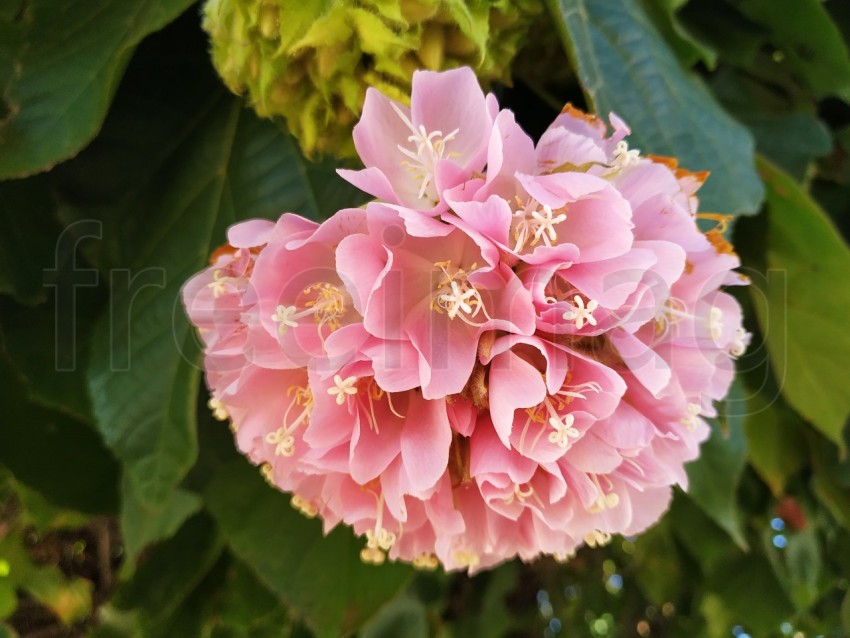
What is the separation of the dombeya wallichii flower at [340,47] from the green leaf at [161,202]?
0.27ft

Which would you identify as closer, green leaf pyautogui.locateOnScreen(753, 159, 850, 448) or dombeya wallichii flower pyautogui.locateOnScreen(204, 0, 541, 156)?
dombeya wallichii flower pyautogui.locateOnScreen(204, 0, 541, 156)

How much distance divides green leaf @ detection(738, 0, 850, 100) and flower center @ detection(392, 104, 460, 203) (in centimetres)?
27

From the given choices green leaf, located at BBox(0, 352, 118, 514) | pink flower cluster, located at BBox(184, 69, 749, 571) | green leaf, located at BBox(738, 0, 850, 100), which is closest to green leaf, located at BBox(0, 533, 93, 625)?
green leaf, located at BBox(0, 352, 118, 514)

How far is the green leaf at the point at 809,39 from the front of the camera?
1.22 ft

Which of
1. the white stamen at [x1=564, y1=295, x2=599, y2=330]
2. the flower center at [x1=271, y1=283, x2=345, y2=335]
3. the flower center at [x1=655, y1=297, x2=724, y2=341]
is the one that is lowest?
the flower center at [x1=271, y1=283, x2=345, y2=335]

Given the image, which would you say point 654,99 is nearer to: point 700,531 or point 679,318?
point 679,318

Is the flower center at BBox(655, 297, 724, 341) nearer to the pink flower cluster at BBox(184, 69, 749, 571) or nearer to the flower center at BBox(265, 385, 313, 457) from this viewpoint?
the pink flower cluster at BBox(184, 69, 749, 571)

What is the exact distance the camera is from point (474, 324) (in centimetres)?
22

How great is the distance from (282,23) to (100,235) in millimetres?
187

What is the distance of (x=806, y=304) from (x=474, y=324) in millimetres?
281

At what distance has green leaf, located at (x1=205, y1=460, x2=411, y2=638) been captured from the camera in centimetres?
39

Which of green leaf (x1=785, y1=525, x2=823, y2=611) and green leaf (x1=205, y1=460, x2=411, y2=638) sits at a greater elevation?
green leaf (x1=205, y1=460, x2=411, y2=638)

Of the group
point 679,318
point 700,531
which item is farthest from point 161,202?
point 700,531

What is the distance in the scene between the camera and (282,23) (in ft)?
0.76
